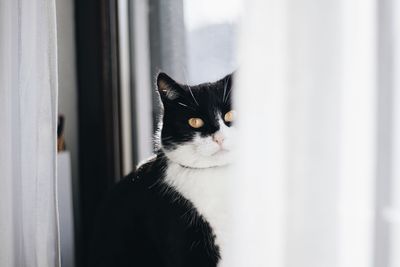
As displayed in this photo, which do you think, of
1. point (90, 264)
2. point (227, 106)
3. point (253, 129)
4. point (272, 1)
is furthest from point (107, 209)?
point (272, 1)

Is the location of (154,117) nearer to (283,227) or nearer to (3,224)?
(3,224)

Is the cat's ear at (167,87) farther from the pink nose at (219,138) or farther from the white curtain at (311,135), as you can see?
the white curtain at (311,135)

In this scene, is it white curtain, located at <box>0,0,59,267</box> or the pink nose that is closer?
the pink nose

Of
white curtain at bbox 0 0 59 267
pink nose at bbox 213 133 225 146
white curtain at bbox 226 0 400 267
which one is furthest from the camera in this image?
white curtain at bbox 0 0 59 267

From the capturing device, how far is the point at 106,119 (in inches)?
53.1

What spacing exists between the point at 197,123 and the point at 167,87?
12 cm

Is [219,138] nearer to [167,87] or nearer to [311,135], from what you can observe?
[167,87]

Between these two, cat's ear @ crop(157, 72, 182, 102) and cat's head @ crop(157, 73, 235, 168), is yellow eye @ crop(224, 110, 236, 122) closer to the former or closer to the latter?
cat's head @ crop(157, 73, 235, 168)

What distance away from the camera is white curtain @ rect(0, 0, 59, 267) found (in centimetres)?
103

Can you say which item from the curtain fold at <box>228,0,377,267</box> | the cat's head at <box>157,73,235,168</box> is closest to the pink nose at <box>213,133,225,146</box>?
the cat's head at <box>157,73,235,168</box>

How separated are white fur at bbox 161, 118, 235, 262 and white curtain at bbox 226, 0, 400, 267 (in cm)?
28

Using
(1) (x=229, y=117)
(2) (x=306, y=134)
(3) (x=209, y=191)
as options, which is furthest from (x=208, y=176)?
(2) (x=306, y=134)

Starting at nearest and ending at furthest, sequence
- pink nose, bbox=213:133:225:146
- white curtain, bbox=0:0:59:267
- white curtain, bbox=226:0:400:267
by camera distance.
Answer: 1. white curtain, bbox=226:0:400:267
2. pink nose, bbox=213:133:225:146
3. white curtain, bbox=0:0:59:267

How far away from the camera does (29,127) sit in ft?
3.47
